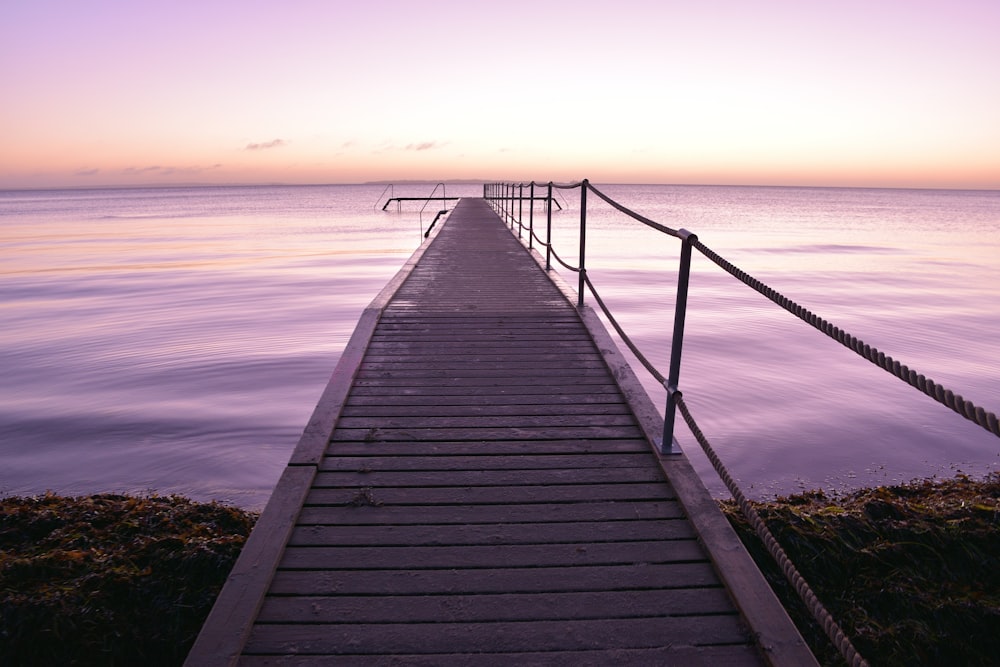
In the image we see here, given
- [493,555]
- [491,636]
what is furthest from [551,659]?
[493,555]

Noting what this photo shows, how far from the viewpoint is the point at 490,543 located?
2.55 meters

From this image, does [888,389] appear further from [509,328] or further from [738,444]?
[509,328]

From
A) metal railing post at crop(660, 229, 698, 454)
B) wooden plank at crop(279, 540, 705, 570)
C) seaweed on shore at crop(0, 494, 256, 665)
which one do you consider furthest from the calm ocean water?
wooden plank at crop(279, 540, 705, 570)

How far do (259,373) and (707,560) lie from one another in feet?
25.4

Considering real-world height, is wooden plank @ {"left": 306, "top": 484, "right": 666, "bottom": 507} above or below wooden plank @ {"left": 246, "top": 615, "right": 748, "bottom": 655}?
above

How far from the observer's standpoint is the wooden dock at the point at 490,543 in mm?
2057

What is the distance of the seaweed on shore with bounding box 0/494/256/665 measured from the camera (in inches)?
116

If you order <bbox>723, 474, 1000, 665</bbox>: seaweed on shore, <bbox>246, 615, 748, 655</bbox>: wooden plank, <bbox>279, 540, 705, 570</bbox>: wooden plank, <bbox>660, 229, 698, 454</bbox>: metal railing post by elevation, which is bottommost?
<bbox>723, 474, 1000, 665</bbox>: seaweed on shore

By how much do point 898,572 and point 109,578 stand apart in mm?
4149

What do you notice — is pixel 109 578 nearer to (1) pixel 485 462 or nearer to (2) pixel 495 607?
(1) pixel 485 462

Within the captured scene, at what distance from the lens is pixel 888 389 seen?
8281 millimetres

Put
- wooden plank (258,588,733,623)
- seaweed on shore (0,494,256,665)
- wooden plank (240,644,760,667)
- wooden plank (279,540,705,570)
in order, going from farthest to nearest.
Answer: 1. seaweed on shore (0,494,256,665)
2. wooden plank (279,540,705,570)
3. wooden plank (258,588,733,623)
4. wooden plank (240,644,760,667)

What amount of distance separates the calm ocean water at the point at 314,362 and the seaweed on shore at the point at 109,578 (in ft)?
4.66

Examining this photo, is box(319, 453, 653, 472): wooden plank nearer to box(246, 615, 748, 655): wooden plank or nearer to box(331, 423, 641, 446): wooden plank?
box(331, 423, 641, 446): wooden plank
